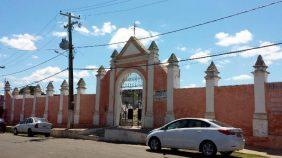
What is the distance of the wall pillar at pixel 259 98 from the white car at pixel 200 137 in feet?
16.9

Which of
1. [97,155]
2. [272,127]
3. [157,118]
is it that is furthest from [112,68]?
[97,155]

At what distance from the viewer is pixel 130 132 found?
72.9 ft

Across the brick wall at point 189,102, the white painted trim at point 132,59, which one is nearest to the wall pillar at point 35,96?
the white painted trim at point 132,59

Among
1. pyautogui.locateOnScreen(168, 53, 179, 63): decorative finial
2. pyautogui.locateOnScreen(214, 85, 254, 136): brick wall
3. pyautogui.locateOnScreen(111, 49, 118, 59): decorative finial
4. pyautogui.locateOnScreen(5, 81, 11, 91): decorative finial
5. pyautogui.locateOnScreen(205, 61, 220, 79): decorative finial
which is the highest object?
pyautogui.locateOnScreen(111, 49, 118, 59): decorative finial

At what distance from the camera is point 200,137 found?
14828 mm

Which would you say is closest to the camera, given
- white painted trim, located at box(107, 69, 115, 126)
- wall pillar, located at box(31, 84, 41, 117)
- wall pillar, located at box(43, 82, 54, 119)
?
white painted trim, located at box(107, 69, 115, 126)

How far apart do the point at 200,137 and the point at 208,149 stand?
0.55 m

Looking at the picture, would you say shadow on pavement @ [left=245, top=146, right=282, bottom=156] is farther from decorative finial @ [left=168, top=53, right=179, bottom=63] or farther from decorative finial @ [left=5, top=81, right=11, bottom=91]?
decorative finial @ [left=5, top=81, right=11, bottom=91]

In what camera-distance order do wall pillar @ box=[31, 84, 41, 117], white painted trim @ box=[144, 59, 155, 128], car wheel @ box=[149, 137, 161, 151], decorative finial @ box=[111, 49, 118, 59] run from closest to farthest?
car wheel @ box=[149, 137, 161, 151] < white painted trim @ box=[144, 59, 155, 128] < decorative finial @ box=[111, 49, 118, 59] < wall pillar @ box=[31, 84, 41, 117]

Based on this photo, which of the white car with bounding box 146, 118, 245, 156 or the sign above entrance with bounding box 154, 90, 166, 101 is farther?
the sign above entrance with bounding box 154, 90, 166, 101

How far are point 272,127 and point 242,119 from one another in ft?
6.32

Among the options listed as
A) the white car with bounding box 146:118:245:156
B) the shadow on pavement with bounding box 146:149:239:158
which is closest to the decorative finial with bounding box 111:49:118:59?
the white car with bounding box 146:118:245:156

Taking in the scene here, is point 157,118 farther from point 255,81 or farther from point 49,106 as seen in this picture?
point 49,106

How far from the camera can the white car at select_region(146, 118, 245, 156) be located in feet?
46.7
